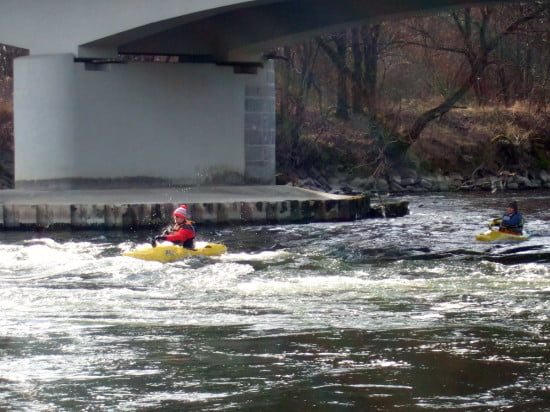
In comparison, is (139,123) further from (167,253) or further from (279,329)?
(279,329)

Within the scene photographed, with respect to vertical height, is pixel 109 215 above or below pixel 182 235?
above

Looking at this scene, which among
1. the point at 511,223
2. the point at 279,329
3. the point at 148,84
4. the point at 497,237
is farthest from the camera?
the point at 148,84

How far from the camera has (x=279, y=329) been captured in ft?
42.9

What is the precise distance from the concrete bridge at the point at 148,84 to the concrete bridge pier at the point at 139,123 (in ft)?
0.09

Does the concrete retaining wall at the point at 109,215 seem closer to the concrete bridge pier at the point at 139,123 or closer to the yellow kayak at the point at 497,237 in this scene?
the concrete bridge pier at the point at 139,123

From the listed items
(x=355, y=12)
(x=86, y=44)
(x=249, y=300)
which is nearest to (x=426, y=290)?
(x=249, y=300)

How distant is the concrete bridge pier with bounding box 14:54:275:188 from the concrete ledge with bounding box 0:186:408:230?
105 cm

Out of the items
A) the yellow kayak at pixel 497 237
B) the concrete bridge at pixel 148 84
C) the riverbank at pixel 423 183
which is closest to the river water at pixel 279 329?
the yellow kayak at pixel 497 237

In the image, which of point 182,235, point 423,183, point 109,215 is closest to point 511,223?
point 182,235

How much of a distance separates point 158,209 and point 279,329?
13895mm

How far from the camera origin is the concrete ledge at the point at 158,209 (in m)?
26.4

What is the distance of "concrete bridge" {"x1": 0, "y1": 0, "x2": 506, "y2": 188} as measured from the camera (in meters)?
28.7

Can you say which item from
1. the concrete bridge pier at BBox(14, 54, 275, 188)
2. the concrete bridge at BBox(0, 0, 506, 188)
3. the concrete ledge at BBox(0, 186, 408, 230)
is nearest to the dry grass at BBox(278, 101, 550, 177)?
the concrete bridge pier at BBox(14, 54, 275, 188)

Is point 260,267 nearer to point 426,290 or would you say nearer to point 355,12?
point 426,290
